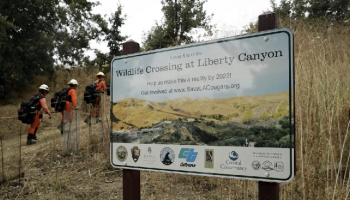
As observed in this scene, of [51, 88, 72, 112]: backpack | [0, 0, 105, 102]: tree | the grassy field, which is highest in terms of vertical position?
[0, 0, 105, 102]: tree

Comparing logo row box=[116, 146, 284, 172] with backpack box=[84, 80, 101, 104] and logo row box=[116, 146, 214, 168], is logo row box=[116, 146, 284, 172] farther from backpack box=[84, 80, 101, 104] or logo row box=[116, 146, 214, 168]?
backpack box=[84, 80, 101, 104]

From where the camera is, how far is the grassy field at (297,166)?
8.44 ft

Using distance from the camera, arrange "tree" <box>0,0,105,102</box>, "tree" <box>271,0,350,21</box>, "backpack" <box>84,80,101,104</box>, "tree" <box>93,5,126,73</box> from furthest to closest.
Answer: "tree" <box>93,5,126,73</box> < "tree" <box>0,0,105,102</box> < "tree" <box>271,0,350,21</box> < "backpack" <box>84,80,101,104</box>

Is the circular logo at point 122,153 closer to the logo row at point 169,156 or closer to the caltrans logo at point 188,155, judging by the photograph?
the logo row at point 169,156

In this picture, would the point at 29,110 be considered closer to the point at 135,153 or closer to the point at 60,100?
the point at 60,100

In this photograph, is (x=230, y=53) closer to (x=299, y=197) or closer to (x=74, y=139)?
(x=299, y=197)

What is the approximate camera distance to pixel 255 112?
1.68 m

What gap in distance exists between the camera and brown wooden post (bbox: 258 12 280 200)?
1694mm

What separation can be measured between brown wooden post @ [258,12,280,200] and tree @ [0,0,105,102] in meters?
13.8

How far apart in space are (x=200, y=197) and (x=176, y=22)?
12.8 m

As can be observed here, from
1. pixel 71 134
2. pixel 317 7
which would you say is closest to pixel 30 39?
pixel 71 134

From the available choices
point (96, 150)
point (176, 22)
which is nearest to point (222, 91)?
point (96, 150)

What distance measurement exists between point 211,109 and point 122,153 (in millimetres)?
883

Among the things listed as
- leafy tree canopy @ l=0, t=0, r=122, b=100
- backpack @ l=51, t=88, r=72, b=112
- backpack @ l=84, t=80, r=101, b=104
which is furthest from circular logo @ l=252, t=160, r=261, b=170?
leafy tree canopy @ l=0, t=0, r=122, b=100
